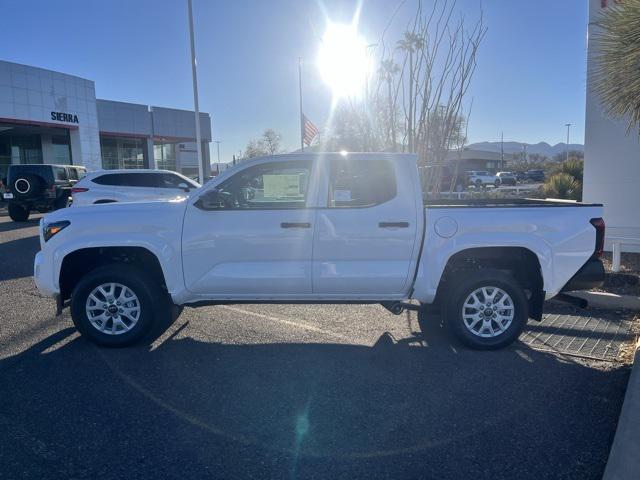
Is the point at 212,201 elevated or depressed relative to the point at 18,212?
elevated

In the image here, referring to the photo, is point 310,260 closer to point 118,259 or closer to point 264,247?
point 264,247

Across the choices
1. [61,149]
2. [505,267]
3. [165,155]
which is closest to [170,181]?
[505,267]

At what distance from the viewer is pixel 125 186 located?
14.5 metres

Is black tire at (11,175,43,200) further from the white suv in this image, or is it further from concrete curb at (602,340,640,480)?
concrete curb at (602,340,640,480)

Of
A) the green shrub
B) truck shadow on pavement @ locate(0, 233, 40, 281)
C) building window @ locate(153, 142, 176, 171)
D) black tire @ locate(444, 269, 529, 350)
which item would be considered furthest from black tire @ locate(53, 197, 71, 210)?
building window @ locate(153, 142, 176, 171)

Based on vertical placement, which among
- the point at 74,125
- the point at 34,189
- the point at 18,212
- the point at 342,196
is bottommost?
the point at 18,212

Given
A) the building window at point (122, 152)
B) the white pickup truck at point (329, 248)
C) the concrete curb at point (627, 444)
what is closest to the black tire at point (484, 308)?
the white pickup truck at point (329, 248)

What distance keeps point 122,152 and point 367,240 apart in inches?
1766

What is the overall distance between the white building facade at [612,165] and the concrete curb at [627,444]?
21.4 ft

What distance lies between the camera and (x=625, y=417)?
11.3 feet

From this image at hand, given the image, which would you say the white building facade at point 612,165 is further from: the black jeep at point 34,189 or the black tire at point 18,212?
the black tire at point 18,212

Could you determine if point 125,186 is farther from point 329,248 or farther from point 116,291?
point 329,248

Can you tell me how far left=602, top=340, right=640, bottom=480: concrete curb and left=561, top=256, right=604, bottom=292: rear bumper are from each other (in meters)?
1.30

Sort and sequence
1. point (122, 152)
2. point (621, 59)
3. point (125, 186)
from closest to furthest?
point (621, 59)
point (125, 186)
point (122, 152)
